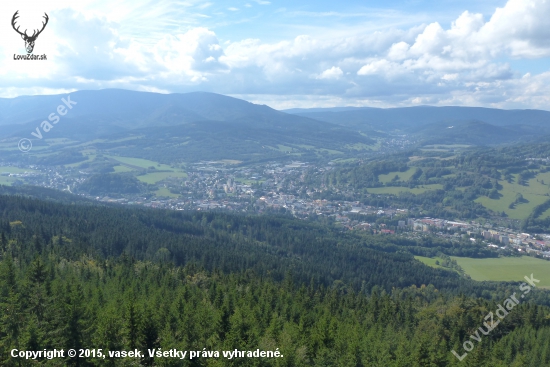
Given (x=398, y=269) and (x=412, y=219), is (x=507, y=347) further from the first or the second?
(x=412, y=219)

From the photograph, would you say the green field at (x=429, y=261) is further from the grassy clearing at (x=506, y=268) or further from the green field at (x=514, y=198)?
the green field at (x=514, y=198)

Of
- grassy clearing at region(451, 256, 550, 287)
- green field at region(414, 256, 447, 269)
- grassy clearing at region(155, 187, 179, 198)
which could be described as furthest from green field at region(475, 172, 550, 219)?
grassy clearing at region(155, 187, 179, 198)

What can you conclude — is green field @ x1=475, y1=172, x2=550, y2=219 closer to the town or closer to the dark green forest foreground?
the town

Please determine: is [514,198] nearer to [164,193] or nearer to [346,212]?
[346,212]

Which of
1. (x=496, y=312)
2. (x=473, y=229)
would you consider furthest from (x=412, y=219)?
(x=496, y=312)

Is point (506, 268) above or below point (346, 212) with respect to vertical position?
above

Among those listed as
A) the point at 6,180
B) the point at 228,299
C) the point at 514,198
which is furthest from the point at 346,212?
the point at 6,180
